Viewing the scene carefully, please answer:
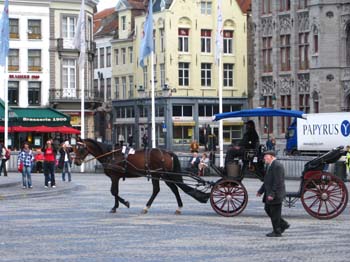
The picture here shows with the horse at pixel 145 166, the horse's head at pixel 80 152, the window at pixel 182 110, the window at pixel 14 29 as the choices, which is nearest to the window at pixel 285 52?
the window at pixel 182 110

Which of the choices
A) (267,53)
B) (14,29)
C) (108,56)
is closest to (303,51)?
→ (267,53)

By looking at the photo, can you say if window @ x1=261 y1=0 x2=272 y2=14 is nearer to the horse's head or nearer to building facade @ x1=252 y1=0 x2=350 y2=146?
building facade @ x1=252 y1=0 x2=350 y2=146

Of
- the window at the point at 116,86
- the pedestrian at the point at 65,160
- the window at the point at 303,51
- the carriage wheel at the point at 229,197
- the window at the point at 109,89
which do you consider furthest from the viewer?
the window at the point at 109,89

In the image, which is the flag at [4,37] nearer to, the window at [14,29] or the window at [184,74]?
the window at [14,29]

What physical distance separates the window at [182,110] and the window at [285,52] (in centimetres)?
1218

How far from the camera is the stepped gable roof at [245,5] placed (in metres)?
92.0

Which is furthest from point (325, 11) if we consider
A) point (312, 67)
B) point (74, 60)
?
point (74, 60)

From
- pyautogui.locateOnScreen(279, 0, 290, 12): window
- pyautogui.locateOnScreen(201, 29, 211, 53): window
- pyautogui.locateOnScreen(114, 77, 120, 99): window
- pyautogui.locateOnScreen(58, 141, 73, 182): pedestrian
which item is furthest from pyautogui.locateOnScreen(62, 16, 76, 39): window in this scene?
pyautogui.locateOnScreen(58, 141, 73, 182): pedestrian

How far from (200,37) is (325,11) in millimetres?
18925

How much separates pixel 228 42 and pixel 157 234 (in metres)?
70.8

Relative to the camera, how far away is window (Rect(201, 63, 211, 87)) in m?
89.1

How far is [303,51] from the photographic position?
7581 cm

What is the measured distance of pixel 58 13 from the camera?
76.1m

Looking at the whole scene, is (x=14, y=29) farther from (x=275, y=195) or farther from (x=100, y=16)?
(x=275, y=195)
